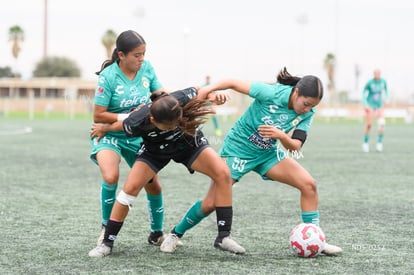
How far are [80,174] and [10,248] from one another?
6921mm

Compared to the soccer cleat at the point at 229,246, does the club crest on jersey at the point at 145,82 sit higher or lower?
higher

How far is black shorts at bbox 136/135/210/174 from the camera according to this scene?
6203 millimetres

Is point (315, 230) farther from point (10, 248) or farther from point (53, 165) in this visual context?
point (53, 165)

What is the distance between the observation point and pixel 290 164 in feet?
21.4

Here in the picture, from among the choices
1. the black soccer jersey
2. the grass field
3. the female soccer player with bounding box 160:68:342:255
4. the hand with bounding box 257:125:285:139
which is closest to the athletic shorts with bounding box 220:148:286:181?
the female soccer player with bounding box 160:68:342:255

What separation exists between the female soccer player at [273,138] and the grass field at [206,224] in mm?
299

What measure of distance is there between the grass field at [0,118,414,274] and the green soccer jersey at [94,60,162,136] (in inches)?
33.2

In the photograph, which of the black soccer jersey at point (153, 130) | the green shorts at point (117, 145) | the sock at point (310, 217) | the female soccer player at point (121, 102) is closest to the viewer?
the black soccer jersey at point (153, 130)

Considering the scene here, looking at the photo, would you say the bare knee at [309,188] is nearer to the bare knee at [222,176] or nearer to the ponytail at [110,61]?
the bare knee at [222,176]

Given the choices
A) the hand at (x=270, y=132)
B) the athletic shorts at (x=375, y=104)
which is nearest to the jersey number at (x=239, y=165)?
the hand at (x=270, y=132)

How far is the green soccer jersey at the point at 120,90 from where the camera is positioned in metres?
6.46

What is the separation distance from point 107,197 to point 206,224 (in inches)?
62.4

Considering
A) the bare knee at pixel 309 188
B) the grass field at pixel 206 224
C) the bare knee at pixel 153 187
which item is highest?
the bare knee at pixel 309 188

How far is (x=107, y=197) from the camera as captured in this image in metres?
6.66
